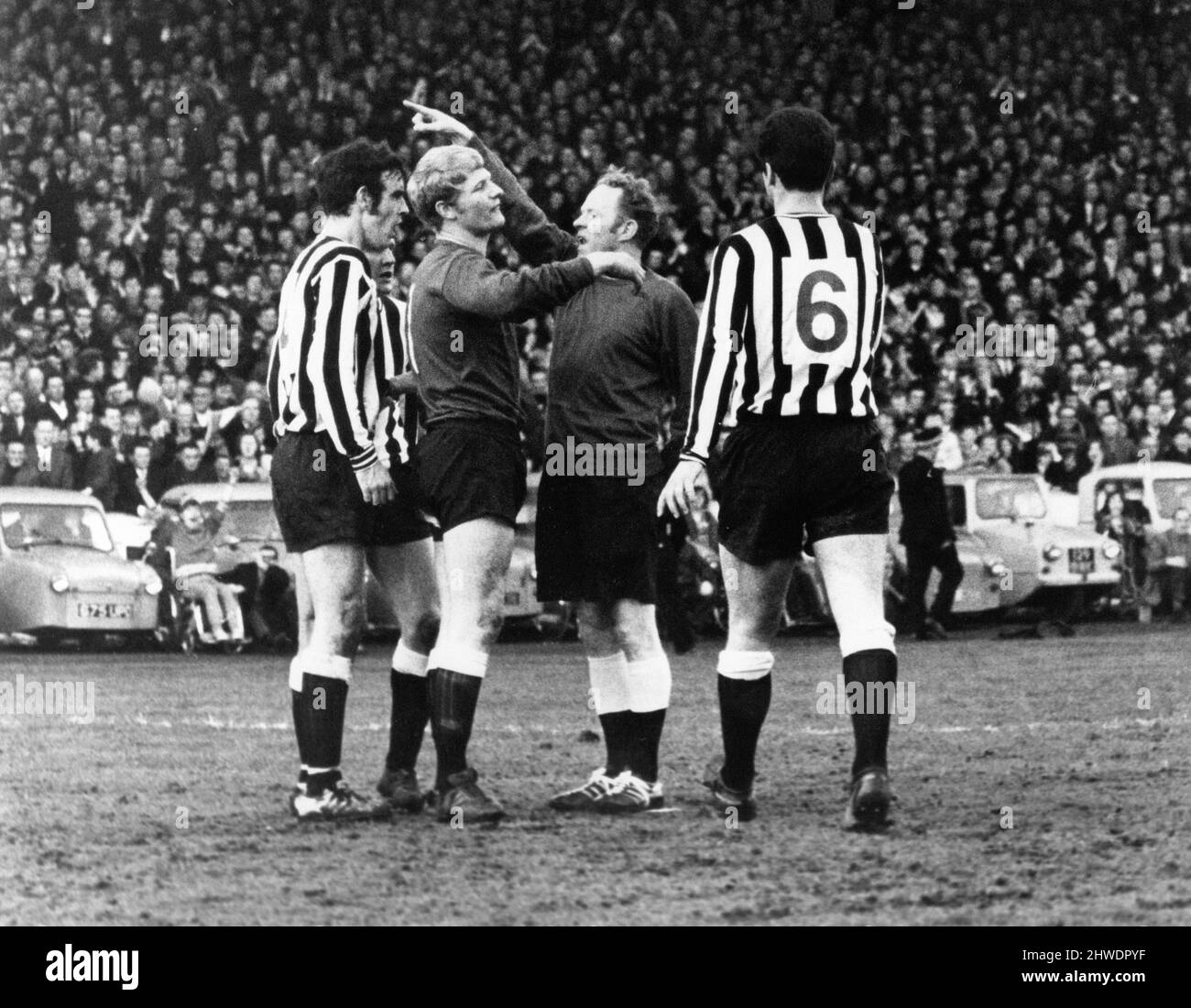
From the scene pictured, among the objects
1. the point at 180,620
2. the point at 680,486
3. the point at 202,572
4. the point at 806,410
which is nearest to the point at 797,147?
the point at 806,410

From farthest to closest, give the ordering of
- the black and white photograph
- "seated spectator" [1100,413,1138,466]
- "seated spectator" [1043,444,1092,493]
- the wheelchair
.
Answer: "seated spectator" [1100,413,1138,466]
"seated spectator" [1043,444,1092,493]
the wheelchair
the black and white photograph

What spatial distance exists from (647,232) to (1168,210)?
57.4 ft

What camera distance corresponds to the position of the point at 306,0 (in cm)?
2236

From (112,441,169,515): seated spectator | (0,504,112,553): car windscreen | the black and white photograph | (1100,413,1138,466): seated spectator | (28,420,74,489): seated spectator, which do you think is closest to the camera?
the black and white photograph

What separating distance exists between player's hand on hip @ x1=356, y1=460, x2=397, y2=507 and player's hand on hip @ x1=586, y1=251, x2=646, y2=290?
2.92ft

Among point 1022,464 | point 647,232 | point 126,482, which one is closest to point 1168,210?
point 1022,464

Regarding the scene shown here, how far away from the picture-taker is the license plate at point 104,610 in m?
16.3

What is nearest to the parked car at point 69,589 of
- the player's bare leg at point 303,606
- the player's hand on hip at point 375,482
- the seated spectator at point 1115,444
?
the seated spectator at point 1115,444

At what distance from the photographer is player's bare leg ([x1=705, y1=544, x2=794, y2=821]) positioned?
6.41 m

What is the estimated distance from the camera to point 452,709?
663 centimetres

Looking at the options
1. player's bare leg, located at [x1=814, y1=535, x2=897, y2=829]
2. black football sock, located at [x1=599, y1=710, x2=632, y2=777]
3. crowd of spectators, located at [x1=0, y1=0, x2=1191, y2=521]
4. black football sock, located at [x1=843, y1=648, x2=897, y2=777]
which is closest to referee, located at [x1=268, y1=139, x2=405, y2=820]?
black football sock, located at [x1=599, y1=710, x2=632, y2=777]

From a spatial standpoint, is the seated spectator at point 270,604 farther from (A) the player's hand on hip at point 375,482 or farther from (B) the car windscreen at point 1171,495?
(A) the player's hand on hip at point 375,482

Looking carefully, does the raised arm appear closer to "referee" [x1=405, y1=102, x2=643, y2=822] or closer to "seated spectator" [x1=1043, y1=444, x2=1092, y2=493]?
"referee" [x1=405, y1=102, x2=643, y2=822]

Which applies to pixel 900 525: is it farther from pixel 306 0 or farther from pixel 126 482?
pixel 306 0
